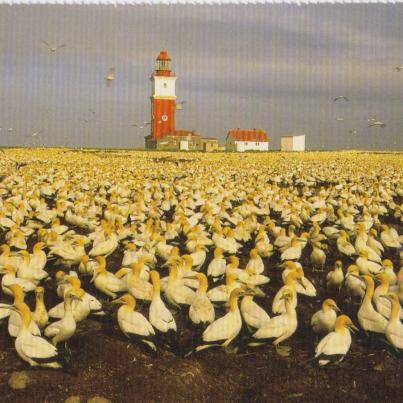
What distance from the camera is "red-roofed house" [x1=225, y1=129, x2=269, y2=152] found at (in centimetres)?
7556

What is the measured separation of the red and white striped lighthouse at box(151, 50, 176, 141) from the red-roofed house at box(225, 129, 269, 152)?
378 inches

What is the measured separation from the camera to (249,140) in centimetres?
7581

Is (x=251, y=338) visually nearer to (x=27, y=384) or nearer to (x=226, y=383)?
(x=226, y=383)

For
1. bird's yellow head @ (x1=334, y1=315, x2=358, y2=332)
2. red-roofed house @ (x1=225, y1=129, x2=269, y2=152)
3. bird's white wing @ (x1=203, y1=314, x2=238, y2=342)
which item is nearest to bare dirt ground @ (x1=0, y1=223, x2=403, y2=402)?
bird's white wing @ (x1=203, y1=314, x2=238, y2=342)

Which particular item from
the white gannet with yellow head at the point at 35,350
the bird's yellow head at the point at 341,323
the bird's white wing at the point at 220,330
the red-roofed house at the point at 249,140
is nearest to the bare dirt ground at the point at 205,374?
the white gannet with yellow head at the point at 35,350

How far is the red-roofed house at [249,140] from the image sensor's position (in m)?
75.6

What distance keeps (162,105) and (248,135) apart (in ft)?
44.2

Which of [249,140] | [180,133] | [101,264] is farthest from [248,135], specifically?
[101,264]

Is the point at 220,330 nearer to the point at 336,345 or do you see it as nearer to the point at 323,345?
the point at 323,345

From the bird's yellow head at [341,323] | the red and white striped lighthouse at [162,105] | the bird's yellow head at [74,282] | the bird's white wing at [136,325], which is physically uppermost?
the red and white striped lighthouse at [162,105]

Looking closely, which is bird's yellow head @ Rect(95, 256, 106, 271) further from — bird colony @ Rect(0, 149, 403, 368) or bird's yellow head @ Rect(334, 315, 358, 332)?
bird's yellow head @ Rect(334, 315, 358, 332)

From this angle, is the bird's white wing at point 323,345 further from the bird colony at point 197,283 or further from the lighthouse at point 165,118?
A: the lighthouse at point 165,118

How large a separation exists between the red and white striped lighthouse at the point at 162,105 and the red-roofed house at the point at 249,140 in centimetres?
961

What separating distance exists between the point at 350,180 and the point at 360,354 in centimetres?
1976
